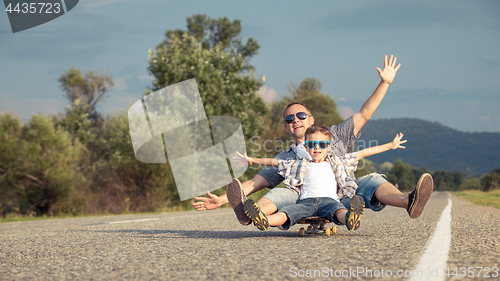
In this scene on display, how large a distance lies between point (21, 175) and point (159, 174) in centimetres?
737

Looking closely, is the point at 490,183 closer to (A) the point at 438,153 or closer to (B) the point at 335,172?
(B) the point at 335,172

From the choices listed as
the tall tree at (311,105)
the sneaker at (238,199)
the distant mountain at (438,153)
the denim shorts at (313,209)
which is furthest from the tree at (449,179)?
the sneaker at (238,199)

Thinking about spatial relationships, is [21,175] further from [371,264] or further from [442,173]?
[442,173]

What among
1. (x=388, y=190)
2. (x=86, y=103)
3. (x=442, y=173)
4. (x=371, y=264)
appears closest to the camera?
(x=371, y=264)

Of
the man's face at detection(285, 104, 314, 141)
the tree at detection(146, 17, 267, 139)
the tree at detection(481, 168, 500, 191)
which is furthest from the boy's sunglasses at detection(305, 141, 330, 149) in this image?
the tree at detection(481, 168, 500, 191)

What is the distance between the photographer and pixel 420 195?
12.7 ft

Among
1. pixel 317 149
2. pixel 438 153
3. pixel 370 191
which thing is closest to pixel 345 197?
pixel 370 191

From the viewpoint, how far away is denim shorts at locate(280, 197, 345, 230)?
4.10 m

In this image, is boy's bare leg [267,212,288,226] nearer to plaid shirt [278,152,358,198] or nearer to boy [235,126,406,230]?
boy [235,126,406,230]

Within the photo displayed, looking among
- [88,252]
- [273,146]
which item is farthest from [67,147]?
[88,252]

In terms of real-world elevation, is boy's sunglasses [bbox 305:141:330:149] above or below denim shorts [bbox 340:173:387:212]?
above

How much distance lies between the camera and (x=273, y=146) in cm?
3291

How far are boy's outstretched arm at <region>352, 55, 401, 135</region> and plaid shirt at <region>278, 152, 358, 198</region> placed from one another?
0.47m

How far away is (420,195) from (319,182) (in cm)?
99
